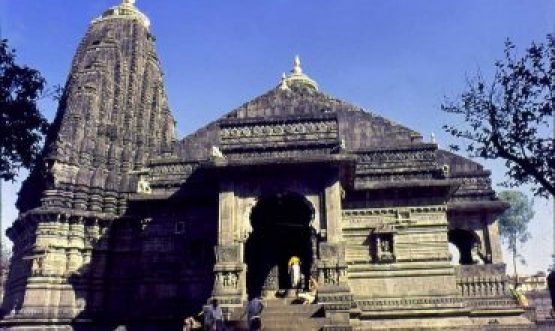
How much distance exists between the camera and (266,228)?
21.7m

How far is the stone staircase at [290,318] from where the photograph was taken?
49.5 feet

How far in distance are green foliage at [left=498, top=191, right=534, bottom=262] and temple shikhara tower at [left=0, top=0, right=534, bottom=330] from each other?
46.4m

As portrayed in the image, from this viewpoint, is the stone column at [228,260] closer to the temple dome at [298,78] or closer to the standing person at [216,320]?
the standing person at [216,320]

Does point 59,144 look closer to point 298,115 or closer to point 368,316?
point 298,115

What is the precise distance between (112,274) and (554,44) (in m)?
18.9

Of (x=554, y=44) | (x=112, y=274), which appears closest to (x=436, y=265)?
(x=554, y=44)

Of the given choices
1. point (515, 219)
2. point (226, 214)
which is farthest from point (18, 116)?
point (515, 219)

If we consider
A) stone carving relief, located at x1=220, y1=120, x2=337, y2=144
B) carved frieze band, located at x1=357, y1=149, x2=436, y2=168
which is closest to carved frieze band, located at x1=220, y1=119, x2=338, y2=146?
stone carving relief, located at x1=220, y1=120, x2=337, y2=144

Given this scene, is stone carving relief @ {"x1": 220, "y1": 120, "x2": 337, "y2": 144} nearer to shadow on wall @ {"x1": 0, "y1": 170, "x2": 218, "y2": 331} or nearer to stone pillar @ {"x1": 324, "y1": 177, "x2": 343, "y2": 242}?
stone pillar @ {"x1": 324, "y1": 177, "x2": 343, "y2": 242}

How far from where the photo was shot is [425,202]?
2091cm

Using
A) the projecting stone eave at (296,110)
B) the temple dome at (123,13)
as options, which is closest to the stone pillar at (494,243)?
the projecting stone eave at (296,110)

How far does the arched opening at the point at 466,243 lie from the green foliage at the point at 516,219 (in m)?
45.0

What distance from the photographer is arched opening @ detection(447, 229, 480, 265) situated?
906 inches

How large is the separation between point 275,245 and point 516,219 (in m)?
55.5
